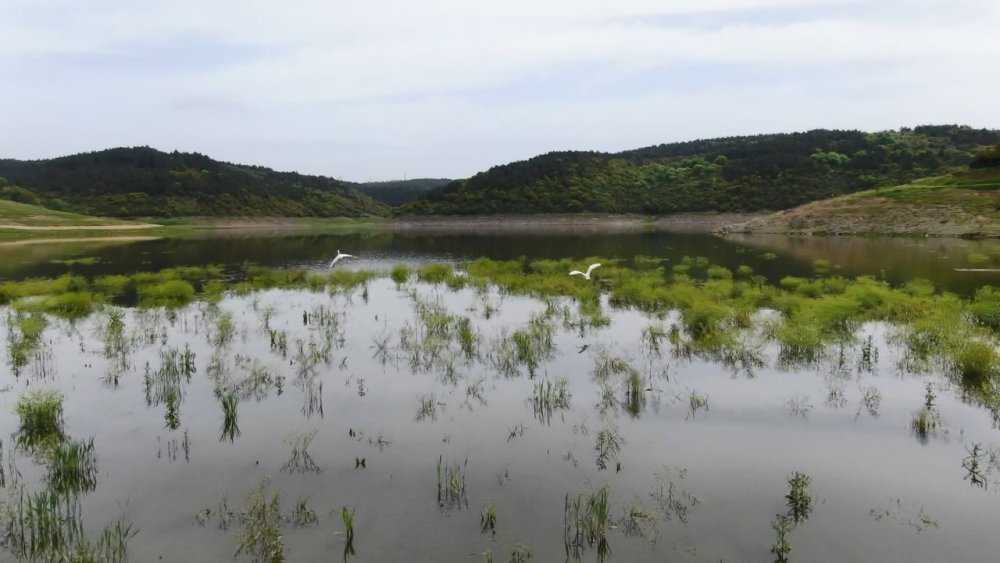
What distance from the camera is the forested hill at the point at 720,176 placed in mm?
120750

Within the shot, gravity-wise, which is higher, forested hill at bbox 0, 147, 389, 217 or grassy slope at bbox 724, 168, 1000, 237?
forested hill at bbox 0, 147, 389, 217

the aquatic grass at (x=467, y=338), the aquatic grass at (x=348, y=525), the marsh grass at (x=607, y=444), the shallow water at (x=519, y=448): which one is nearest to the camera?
the aquatic grass at (x=348, y=525)

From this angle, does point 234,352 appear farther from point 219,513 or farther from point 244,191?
point 244,191

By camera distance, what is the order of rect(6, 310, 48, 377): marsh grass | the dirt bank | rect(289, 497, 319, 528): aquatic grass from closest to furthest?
1. rect(289, 497, 319, 528): aquatic grass
2. rect(6, 310, 48, 377): marsh grass
3. the dirt bank

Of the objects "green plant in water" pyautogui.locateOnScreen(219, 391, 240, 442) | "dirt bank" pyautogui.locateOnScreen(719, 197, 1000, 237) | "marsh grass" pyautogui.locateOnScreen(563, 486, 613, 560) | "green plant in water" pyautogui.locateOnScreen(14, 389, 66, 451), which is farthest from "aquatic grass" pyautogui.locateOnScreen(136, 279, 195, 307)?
"dirt bank" pyautogui.locateOnScreen(719, 197, 1000, 237)

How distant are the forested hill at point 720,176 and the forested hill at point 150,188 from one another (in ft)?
146

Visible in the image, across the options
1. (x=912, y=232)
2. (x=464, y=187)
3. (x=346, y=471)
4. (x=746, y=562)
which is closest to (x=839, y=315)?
(x=746, y=562)

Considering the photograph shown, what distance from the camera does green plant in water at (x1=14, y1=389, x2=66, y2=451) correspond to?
10.5 meters

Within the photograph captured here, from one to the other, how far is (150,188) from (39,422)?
529 feet

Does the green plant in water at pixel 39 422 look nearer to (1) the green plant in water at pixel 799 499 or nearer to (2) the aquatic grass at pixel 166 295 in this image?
(1) the green plant in water at pixel 799 499

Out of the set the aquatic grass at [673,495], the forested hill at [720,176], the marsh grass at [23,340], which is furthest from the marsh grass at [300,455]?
the forested hill at [720,176]

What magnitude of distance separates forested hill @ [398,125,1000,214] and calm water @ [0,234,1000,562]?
115550 mm

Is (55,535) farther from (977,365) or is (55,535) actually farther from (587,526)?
(977,365)

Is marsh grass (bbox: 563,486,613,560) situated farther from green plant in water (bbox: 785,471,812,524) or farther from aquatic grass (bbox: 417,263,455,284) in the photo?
aquatic grass (bbox: 417,263,455,284)
